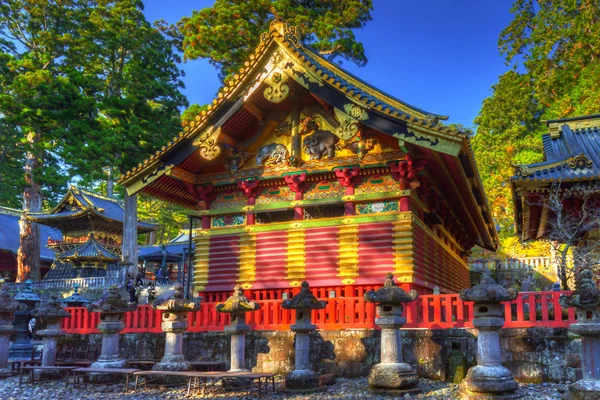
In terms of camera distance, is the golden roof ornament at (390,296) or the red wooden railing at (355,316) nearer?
the golden roof ornament at (390,296)

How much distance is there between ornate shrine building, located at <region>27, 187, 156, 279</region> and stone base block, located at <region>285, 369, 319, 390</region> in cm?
2963

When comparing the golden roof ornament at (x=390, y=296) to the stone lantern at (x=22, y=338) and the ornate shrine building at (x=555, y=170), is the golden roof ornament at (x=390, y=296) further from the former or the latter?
the stone lantern at (x=22, y=338)

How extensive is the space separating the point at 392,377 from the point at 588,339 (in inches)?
133

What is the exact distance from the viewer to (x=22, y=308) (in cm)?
1496

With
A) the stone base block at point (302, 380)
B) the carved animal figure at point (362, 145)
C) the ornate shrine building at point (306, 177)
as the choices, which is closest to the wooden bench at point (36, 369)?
the ornate shrine building at point (306, 177)

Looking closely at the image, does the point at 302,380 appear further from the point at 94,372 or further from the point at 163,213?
the point at 163,213

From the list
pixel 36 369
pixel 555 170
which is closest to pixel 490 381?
pixel 555 170

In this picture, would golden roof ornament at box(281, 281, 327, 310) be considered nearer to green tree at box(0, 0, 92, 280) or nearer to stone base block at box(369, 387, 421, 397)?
stone base block at box(369, 387, 421, 397)

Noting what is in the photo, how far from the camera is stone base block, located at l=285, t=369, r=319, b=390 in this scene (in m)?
10.3

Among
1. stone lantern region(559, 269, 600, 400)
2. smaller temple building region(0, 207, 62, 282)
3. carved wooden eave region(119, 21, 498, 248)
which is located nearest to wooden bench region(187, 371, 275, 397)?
stone lantern region(559, 269, 600, 400)

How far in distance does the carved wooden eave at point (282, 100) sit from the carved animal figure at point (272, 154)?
3.03ft

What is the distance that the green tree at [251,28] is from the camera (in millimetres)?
27953

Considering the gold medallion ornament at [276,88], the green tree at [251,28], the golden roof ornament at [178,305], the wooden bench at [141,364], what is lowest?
the wooden bench at [141,364]

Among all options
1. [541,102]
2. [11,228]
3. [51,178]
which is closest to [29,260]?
[51,178]
